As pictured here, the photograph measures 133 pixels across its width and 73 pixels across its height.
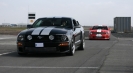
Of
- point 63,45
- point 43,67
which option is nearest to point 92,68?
point 43,67

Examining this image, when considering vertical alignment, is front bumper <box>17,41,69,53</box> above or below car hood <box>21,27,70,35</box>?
below

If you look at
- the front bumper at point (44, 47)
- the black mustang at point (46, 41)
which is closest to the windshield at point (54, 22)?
the black mustang at point (46, 41)

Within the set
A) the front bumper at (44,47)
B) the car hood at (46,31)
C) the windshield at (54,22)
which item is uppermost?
the windshield at (54,22)

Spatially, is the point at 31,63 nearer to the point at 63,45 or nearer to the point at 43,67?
the point at 43,67

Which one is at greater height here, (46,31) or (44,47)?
(46,31)

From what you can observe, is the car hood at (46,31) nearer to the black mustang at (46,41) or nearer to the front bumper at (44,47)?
the black mustang at (46,41)

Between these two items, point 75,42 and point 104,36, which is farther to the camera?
point 104,36

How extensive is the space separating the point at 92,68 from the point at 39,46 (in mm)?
3038

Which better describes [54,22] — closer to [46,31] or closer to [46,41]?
[46,31]

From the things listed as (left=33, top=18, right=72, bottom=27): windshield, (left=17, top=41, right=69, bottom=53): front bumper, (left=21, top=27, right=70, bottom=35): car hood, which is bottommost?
(left=17, top=41, right=69, bottom=53): front bumper

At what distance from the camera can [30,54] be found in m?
12.2

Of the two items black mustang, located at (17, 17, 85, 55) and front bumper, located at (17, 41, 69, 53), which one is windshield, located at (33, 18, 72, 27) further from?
front bumper, located at (17, 41, 69, 53)

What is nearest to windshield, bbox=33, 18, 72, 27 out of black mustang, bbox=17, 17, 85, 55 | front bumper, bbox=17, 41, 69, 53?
black mustang, bbox=17, 17, 85, 55

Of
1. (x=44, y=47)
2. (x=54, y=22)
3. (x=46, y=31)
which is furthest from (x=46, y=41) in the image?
(x=54, y=22)
